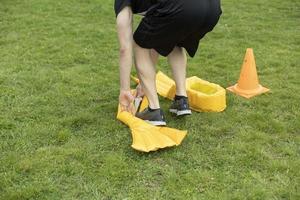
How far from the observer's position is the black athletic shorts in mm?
4020

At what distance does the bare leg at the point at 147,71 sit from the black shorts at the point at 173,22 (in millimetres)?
103

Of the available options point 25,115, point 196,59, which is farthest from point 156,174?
point 196,59

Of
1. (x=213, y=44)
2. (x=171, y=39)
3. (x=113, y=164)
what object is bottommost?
(x=213, y=44)

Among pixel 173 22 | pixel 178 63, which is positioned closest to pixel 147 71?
pixel 178 63

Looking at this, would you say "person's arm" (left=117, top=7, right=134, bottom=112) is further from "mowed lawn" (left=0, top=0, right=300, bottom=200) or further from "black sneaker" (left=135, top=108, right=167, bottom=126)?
"mowed lawn" (left=0, top=0, right=300, bottom=200)

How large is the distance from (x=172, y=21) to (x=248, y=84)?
155 centimetres

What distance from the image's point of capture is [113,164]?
384 centimetres

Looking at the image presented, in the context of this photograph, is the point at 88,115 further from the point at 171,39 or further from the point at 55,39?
the point at 55,39

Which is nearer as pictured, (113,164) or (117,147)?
(113,164)

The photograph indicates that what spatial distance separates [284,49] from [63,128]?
139 inches

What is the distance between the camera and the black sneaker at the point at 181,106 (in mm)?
4578

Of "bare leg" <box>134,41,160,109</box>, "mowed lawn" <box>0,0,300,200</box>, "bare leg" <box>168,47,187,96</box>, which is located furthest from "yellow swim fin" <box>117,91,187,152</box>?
"bare leg" <box>168,47,187,96</box>

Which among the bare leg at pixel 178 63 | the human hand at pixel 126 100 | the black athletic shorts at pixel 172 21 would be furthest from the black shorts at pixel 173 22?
the human hand at pixel 126 100

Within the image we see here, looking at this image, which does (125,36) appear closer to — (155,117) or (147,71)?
(147,71)
